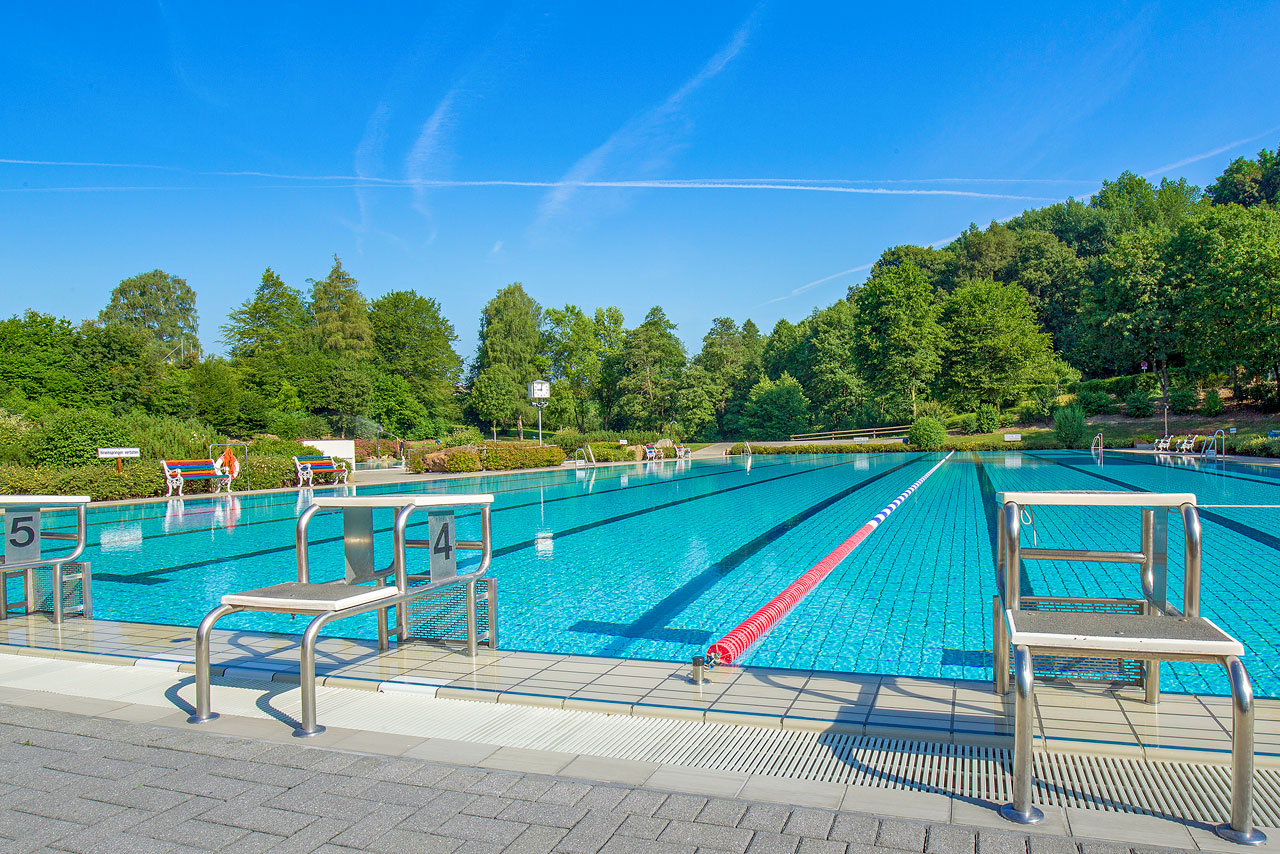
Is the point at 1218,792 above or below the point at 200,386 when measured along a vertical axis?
below

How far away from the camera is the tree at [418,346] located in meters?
49.7

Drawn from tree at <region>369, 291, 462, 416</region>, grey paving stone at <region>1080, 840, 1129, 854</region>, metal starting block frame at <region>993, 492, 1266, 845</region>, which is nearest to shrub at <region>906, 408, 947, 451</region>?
metal starting block frame at <region>993, 492, 1266, 845</region>

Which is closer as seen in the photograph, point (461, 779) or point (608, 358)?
point (461, 779)

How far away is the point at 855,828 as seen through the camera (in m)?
1.90

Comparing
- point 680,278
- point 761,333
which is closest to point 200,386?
point 680,278

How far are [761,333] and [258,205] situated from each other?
1726 inches

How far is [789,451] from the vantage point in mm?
35406

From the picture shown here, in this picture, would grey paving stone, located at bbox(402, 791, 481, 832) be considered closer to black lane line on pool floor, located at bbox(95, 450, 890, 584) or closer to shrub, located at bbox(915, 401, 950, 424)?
black lane line on pool floor, located at bbox(95, 450, 890, 584)

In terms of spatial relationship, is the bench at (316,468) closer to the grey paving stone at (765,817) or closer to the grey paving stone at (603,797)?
the grey paving stone at (603,797)

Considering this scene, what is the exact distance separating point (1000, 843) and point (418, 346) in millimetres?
54284

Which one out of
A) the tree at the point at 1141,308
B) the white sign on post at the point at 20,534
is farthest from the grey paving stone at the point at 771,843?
the tree at the point at 1141,308

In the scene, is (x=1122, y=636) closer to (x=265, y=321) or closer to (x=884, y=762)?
(x=884, y=762)

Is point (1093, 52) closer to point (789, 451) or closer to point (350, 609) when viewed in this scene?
point (789, 451)

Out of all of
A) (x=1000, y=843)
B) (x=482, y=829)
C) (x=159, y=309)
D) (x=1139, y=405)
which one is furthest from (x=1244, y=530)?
(x=159, y=309)
